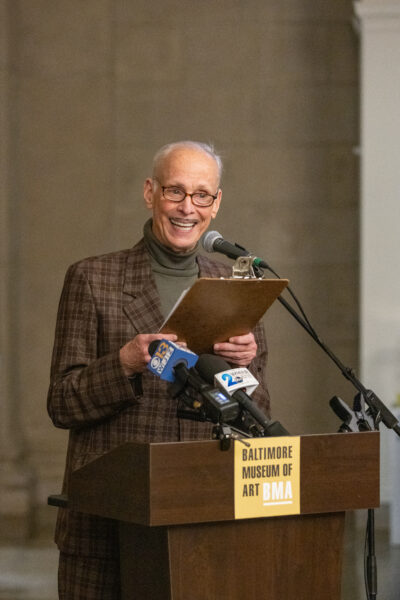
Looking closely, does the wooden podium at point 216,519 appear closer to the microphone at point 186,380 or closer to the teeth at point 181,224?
the microphone at point 186,380

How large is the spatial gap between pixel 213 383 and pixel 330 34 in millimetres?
4871

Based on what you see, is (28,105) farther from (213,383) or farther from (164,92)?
(213,383)

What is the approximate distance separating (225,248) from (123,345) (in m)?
0.43

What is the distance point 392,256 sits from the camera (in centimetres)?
594

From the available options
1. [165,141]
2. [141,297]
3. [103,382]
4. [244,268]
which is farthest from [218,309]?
[165,141]

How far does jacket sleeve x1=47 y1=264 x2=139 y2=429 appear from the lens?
2.44 metres

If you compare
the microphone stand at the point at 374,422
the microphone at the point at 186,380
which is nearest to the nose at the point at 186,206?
the microphone stand at the point at 374,422

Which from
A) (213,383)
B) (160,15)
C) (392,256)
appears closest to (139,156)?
(160,15)

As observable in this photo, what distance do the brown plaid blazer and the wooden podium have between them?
11.6 inches

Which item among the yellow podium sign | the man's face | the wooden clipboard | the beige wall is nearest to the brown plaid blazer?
the man's face

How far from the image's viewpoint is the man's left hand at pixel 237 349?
2.41 m

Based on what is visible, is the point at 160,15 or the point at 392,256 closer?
the point at 392,256

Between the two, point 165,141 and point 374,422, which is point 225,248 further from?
point 165,141

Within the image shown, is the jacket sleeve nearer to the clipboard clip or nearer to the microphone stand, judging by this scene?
the clipboard clip
